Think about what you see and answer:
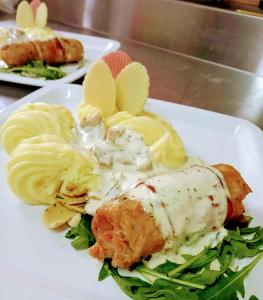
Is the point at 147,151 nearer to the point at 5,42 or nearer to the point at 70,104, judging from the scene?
the point at 70,104

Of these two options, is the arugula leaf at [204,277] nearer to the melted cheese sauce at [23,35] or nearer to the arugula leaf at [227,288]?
the arugula leaf at [227,288]

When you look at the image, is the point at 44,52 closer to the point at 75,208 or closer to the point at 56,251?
the point at 75,208

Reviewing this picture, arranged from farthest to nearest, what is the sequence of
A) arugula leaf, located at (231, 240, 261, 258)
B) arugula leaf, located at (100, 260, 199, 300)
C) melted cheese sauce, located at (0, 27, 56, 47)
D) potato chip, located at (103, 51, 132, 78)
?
melted cheese sauce, located at (0, 27, 56, 47), potato chip, located at (103, 51, 132, 78), arugula leaf, located at (231, 240, 261, 258), arugula leaf, located at (100, 260, 199, 300)

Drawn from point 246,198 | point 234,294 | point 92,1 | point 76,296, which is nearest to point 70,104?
point 246,198

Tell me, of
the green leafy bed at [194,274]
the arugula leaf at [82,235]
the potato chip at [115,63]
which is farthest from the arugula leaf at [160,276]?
the potato chip at [115,63]

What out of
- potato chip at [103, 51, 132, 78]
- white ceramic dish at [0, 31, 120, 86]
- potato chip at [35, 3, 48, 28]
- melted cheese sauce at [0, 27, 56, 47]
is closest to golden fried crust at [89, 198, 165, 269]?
potato chip at [103, 51, 132, 78]

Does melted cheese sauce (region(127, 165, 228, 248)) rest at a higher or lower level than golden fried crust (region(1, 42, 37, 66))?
higher

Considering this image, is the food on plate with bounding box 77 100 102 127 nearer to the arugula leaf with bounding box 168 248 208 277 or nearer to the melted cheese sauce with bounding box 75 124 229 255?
the melted cheese sauce with bounding box 75 124 229 255
